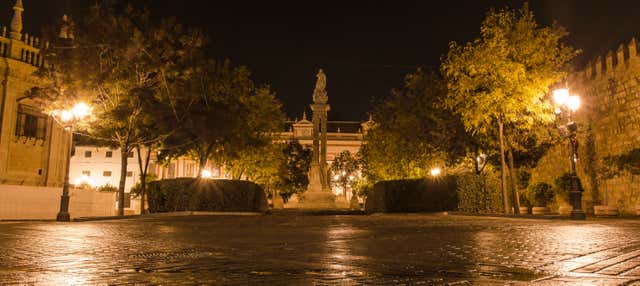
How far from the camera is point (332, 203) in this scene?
1647 inches

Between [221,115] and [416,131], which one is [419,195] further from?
[221,115]

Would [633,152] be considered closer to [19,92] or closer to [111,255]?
[111,255]

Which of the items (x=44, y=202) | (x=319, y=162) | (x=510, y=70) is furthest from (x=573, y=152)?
(x=319, y=162)

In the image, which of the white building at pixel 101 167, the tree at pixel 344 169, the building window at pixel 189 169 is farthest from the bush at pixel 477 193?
the building window at pixel 189 169

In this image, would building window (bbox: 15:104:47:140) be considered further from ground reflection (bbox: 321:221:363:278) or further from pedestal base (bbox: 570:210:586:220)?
pedestal base (bbox: 570:210:586:220)

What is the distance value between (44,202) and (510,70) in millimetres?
21431

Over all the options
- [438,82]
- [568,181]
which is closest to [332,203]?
[438,82]

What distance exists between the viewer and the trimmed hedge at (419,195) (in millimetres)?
25188

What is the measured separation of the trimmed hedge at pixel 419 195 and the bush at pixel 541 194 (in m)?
8.59

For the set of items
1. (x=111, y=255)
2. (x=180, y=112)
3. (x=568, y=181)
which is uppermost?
(x=180, y=112)

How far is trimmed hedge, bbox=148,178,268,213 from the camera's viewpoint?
2508 cm

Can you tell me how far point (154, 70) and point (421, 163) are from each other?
19.2 metres

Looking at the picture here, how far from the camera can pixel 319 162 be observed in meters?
43.9

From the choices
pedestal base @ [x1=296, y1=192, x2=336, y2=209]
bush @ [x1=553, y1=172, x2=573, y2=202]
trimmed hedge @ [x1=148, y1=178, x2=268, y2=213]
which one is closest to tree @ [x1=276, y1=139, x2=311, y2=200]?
pedestal base @ [x1=296, y1=192, x2=336, y2=209]
